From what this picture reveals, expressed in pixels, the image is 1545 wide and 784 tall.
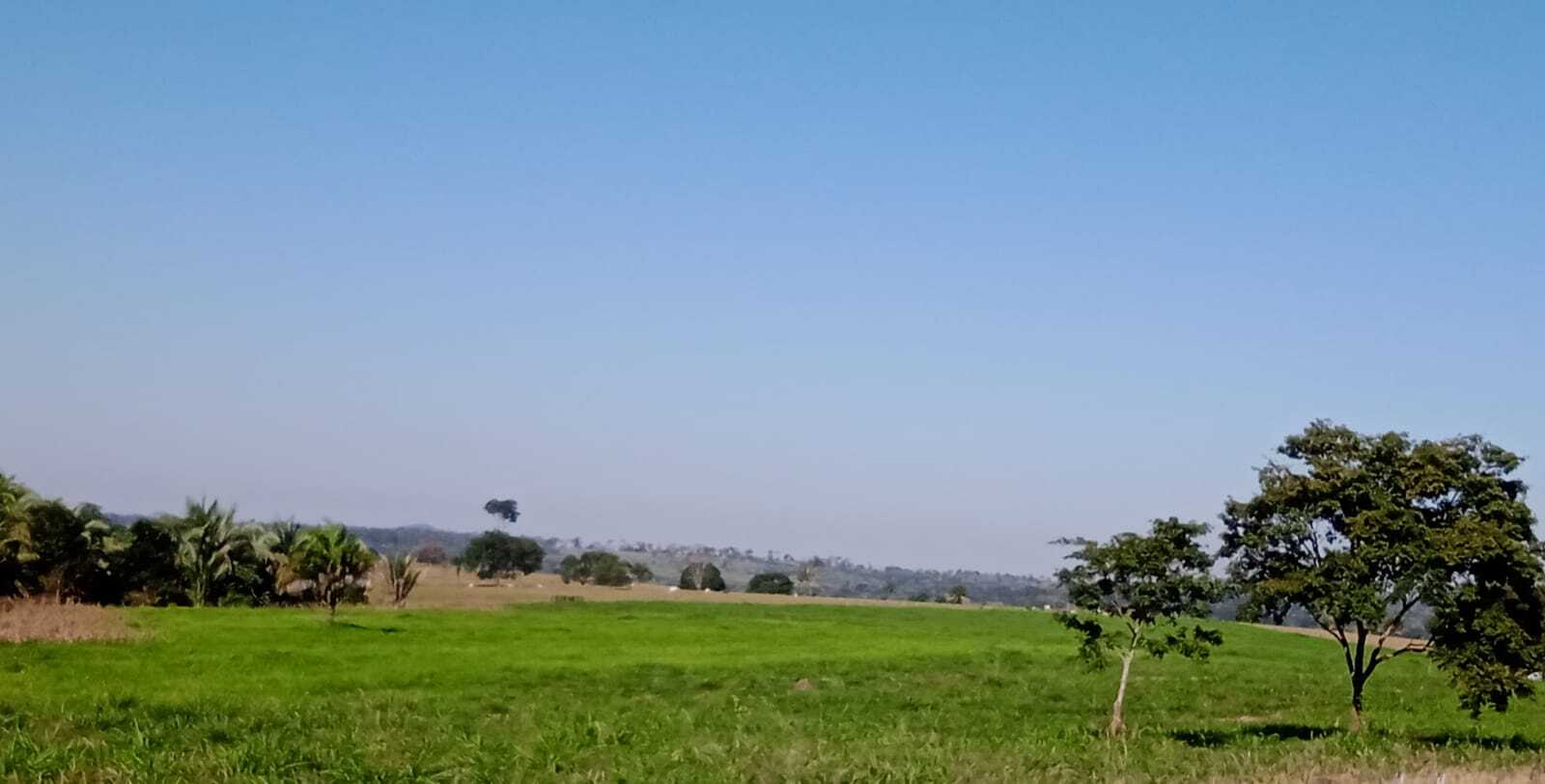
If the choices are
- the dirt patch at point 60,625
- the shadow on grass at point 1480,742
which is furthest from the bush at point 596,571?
the shadow on grass at point 1480,742

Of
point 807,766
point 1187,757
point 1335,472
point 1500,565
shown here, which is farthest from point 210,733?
point 1500,565

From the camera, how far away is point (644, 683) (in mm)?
43969

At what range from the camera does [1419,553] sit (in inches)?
1096

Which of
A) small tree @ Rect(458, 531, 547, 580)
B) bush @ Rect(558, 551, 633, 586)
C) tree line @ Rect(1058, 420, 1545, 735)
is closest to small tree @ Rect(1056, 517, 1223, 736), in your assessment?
tree line @ Rect(1058, 420, 1545, 735)

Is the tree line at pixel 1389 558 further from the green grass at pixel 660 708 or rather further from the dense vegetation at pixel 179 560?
the dense vegetation at pixel 179 560

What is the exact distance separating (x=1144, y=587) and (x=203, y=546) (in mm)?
63903

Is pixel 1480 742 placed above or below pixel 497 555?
below

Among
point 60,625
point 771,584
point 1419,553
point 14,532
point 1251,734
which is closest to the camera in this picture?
point 1419,553

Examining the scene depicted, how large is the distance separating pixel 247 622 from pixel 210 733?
125 feet

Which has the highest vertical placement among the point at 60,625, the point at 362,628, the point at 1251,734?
the point at 60,625

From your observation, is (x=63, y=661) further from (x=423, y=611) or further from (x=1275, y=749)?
(x=1275, y=749)

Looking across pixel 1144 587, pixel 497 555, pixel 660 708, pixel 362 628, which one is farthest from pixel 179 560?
pixel 497 555

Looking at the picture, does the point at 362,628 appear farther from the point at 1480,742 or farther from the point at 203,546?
the point at 1480,742

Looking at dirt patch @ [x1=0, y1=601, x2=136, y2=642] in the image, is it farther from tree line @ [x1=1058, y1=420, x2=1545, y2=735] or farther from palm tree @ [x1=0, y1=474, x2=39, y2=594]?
tree line @ [x1=1058, y1=420, x2=1545, y2=735]
